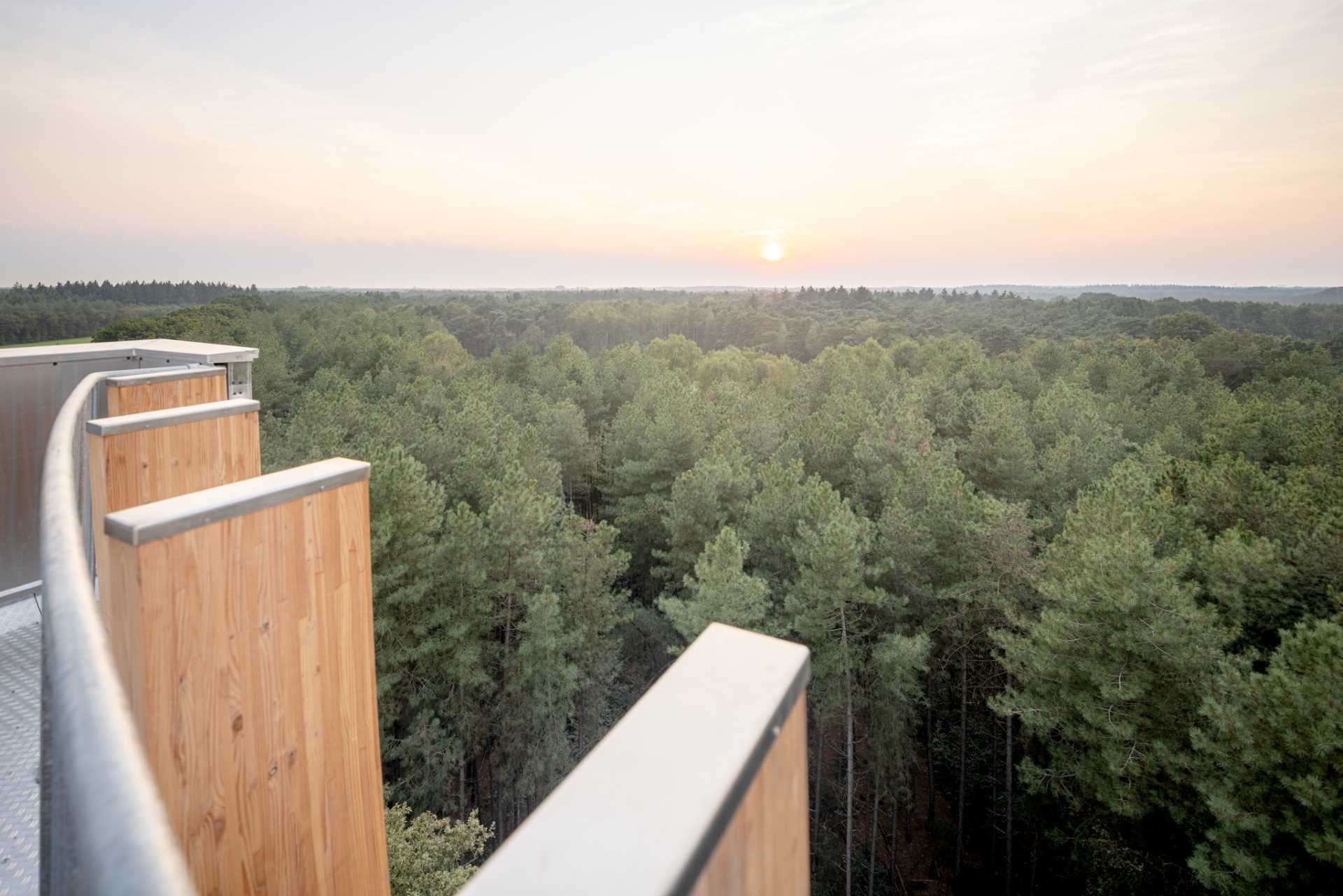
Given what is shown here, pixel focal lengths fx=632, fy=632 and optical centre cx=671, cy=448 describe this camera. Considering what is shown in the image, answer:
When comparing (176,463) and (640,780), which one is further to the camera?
(176,463)

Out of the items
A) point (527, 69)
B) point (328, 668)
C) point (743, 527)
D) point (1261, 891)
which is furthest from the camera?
point (527, 69)

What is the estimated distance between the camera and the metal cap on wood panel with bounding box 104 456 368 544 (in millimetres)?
1806

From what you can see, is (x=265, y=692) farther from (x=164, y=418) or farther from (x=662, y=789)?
(x=662, y=789)

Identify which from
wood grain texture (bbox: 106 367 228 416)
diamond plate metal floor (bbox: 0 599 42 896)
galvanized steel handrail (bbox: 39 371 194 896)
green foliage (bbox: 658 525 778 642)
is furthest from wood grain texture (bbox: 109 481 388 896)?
green foliage (bbox: 658 525 778 642)

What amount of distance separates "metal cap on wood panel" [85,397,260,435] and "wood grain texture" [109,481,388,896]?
1062 millimetres

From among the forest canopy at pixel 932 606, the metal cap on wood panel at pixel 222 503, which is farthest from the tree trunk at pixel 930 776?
the metal cap on wood panel at pixel 222 503

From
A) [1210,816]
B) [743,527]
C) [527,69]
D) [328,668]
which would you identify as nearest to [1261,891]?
[1210,816]

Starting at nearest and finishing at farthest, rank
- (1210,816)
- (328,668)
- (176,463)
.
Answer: (328,668), (176,463), (1210,816)

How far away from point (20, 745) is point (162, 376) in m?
2.01

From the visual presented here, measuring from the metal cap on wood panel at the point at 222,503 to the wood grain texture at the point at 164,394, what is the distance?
68.7 inches

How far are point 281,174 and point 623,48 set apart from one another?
16018mm

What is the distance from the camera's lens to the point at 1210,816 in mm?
10344

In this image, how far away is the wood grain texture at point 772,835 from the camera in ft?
3.46

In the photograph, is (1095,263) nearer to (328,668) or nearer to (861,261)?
(861,261)
